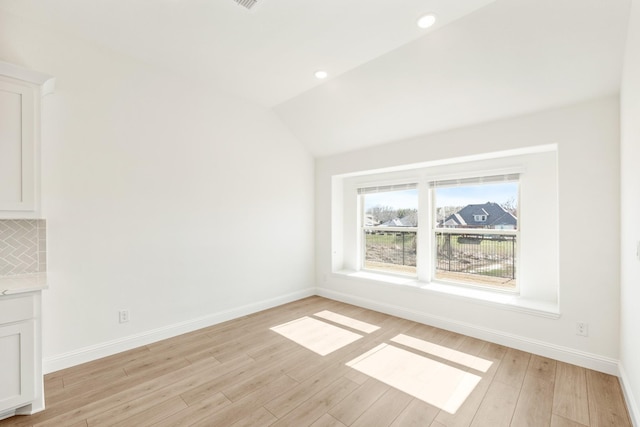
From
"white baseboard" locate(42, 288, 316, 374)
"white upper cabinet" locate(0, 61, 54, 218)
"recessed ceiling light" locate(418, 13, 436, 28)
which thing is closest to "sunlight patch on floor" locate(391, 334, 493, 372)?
"white baseboard" locate(42, 288, 316, 374)

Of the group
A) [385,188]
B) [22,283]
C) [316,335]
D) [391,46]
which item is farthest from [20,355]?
[385,188]

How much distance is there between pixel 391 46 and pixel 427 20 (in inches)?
16.5

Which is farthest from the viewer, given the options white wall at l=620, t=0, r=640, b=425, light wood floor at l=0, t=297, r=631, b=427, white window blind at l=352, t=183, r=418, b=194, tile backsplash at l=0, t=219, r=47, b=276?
white window blind at l=352, t=183, r=418, b=194

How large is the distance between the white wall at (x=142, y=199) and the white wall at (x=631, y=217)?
3.63 m

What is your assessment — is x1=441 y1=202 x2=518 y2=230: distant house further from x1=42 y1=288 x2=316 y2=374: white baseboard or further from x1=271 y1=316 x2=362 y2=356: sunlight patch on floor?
x1=42 y1=288 x2=316 y2=374: white baseboard

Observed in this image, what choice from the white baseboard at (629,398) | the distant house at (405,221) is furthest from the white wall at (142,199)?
the white baseboard at (629,398)

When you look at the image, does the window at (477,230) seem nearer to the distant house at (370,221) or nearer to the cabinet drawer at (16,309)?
the distant house at (370,221)

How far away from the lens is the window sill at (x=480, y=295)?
282 centimetres

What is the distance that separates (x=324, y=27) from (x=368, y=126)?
159 cm

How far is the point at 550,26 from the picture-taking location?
209 centimetres

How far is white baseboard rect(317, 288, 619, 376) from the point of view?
2484 mm

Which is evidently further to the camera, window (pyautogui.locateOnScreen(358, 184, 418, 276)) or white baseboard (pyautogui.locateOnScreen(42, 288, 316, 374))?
window (pyautogui.locateOnScreen(358, 184, 418, 276))

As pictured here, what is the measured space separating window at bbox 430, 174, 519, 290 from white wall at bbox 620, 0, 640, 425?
1075 mm

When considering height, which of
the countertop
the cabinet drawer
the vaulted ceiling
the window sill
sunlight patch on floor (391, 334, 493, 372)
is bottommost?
sunlight patch on floor (391, 334, 493, 372)
